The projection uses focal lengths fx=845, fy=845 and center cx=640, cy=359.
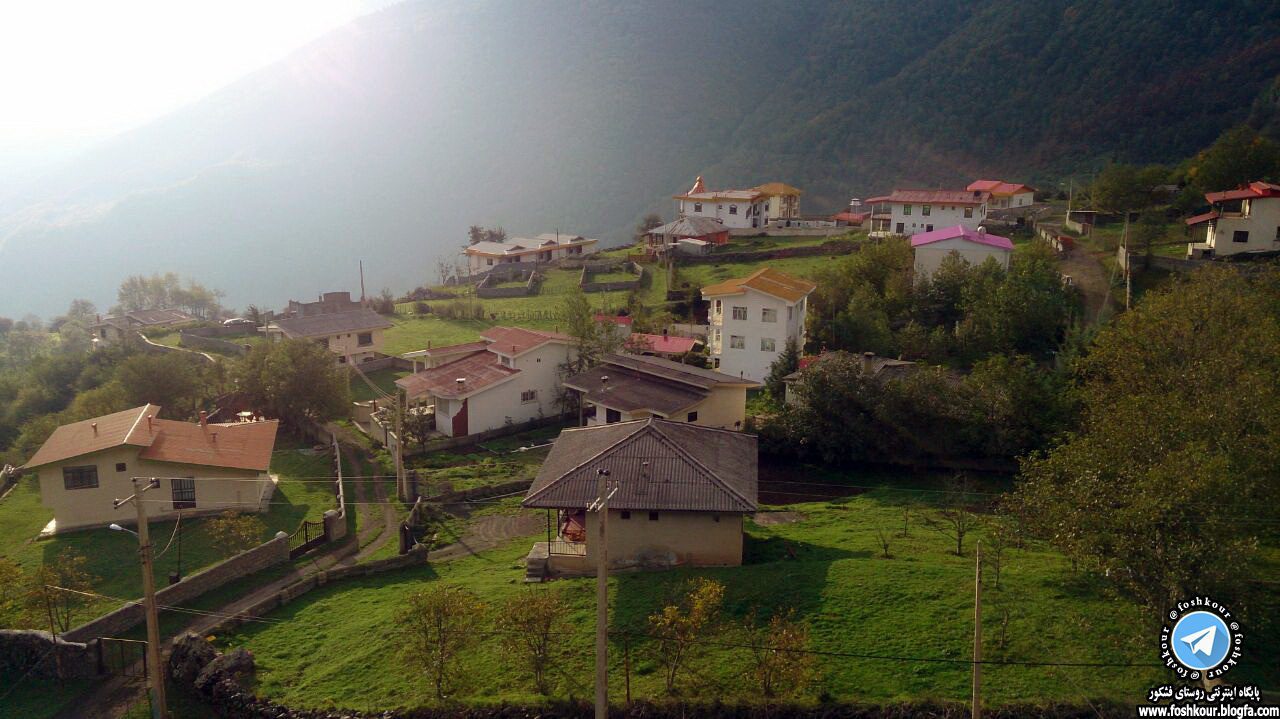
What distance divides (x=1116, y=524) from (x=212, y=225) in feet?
574

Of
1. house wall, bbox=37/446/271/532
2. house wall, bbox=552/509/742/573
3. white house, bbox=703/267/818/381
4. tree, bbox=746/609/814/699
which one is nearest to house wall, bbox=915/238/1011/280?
white house, bbox=703/267/818/381

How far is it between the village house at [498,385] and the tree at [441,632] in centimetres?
2032

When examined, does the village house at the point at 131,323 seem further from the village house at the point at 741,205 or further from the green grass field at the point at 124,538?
the village house at the point at 741,205

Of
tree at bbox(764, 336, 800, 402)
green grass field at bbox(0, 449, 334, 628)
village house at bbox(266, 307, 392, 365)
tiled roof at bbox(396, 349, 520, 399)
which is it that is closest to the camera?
green grass field at bbox(0, 449, 334, 628)

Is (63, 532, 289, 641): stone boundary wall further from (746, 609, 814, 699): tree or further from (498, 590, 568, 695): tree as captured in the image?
(746, 609, 814, 699): tree

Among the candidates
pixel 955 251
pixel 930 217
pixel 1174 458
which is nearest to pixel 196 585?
pixel 1174 458

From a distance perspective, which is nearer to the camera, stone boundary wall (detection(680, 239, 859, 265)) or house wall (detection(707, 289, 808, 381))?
house wall (detection(707, 289, 808, 381))

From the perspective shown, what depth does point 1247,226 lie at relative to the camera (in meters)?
41.7

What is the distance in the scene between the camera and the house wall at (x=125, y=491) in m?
26.0

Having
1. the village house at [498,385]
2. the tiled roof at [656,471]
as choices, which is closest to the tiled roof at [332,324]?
the village house at [498,385]

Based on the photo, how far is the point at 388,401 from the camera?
121ft

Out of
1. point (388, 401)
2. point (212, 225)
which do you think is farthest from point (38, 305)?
point (388, 401)

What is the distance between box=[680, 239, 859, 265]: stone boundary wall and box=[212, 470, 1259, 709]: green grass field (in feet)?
129

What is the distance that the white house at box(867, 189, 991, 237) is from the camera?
2339 inches
